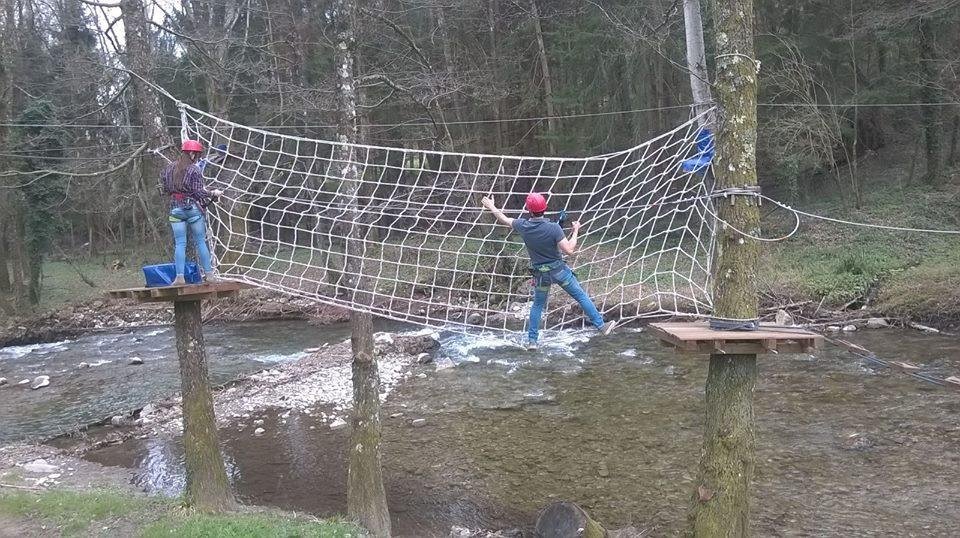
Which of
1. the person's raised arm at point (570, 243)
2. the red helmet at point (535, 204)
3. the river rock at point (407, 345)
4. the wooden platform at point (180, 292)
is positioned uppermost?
the red helmet at point (535, 204)

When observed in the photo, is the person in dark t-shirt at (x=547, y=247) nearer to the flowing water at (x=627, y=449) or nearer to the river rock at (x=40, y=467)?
the flowing water at (x=627, y=449)

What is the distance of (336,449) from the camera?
7.93 m

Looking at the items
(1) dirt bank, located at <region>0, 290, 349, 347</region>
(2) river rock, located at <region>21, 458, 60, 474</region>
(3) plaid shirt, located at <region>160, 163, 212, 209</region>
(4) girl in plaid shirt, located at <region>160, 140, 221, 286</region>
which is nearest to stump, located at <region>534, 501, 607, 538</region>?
(4) girl in plaid shirt, located at <region>160, 140, 221, 286</region>

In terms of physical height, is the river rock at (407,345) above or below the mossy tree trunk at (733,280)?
below

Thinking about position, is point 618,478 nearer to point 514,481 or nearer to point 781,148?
point 514,481

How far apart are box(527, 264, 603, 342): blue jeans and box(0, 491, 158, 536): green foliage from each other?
12.2ft

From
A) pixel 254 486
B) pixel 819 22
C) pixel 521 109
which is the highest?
pixel 819 22

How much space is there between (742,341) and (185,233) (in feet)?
13.8

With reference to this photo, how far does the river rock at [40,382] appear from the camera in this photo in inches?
453

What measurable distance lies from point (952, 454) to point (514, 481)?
158 inches

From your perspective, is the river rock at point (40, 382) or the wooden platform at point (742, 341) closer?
the wooden platform at point (742, 341)

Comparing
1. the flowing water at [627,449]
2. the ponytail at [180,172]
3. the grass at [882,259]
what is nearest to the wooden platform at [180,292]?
the ponytail at [180,172]

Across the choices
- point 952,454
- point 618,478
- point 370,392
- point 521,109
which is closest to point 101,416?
point 370,392

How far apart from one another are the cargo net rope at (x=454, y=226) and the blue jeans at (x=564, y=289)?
0.65 ft
